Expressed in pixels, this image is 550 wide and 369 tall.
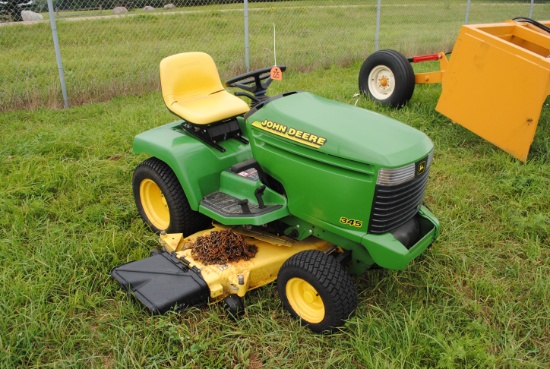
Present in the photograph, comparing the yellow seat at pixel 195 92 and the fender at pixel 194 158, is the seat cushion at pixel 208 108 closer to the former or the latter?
the yellow seat at pixel 195 92

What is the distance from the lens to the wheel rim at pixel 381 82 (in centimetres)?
511

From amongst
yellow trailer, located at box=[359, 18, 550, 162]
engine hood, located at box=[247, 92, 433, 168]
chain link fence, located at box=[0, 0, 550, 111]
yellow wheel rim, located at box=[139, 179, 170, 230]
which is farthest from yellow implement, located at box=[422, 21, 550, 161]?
chain link fence, located at box=[0, 0, 550, 111]

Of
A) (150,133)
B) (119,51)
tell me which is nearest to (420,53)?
(119,51)

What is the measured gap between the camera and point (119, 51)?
6469 mm

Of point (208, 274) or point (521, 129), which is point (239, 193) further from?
point (521, 129)

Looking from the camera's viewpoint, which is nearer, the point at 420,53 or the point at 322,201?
the point at 322,201

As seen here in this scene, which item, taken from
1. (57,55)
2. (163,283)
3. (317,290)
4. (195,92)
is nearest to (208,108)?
(195,92)

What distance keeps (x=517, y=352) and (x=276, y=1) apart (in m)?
7.52

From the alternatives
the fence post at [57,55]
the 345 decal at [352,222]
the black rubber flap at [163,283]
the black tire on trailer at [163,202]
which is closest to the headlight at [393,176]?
the 345 decal at [352,222]

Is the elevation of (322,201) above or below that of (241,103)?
below

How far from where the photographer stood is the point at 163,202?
312 cm

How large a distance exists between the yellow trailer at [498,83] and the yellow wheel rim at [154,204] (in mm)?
2686

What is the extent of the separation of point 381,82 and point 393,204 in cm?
331

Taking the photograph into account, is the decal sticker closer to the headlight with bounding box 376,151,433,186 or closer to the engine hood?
the engine hood
